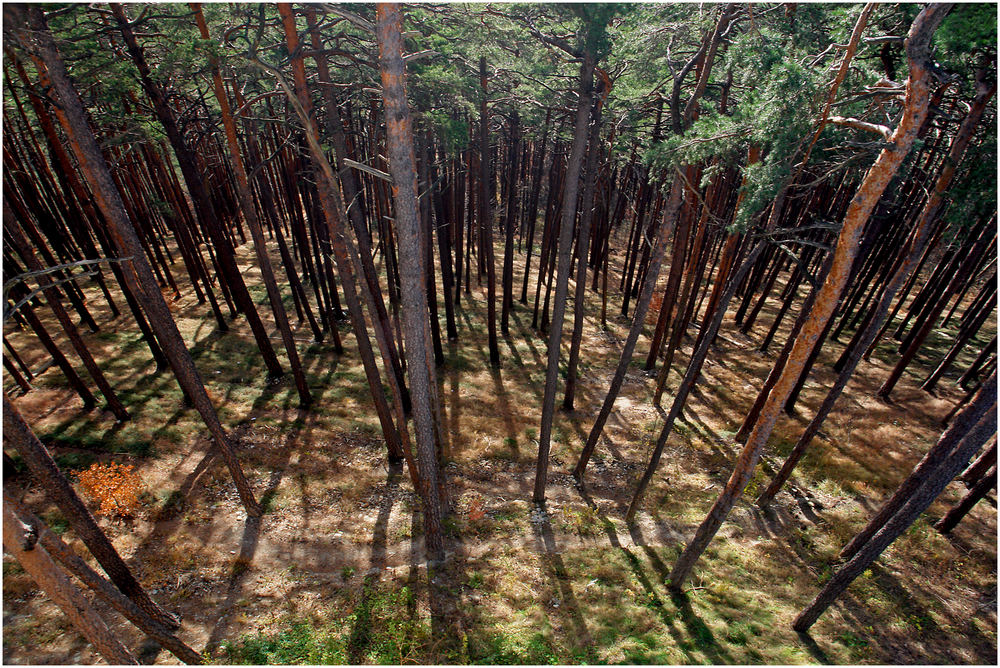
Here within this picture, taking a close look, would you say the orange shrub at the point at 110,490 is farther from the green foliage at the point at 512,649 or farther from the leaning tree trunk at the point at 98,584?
the green foliage at the point at 512,649

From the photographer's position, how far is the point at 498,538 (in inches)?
355

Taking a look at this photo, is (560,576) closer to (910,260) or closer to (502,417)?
→ (502,417)

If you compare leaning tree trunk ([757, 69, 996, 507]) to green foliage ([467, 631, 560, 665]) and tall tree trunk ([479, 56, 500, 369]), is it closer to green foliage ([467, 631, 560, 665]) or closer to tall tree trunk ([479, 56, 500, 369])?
green foliage ([467, 631, 560, 665])

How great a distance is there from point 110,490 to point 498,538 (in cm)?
727

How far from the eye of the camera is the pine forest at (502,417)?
587 centimetres

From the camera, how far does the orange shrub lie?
27.4 ft

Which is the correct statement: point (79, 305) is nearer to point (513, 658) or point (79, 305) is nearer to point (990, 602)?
point (513, 658)

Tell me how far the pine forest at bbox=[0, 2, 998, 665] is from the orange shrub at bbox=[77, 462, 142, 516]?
5cm

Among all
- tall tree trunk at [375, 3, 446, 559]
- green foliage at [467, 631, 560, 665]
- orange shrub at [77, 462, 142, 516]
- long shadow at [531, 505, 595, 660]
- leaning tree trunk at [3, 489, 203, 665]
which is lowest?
long shadow at [531, 505, 595, 660]

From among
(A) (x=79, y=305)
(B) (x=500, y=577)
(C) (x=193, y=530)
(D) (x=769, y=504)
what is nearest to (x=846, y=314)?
(D) (x=769, y=504)

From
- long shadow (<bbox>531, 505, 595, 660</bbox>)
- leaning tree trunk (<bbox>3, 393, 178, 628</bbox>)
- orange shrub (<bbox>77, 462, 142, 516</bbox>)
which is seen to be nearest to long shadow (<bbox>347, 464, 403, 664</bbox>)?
leaning tree trunk (<bbox>3, 393, 178, 628</bbox>)

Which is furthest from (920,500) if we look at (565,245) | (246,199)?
(246,199)

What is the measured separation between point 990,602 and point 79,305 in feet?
75.7

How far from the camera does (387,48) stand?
210 inches
